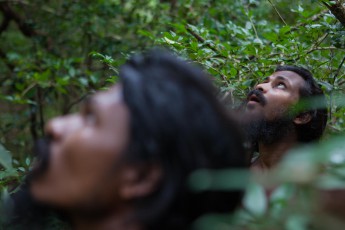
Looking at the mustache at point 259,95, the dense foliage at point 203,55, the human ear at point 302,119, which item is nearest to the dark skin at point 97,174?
the dense foliage at point 203,55

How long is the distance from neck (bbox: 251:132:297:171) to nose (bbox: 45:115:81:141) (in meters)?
1.80

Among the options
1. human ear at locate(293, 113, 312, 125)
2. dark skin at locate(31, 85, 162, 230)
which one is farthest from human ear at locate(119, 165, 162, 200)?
human ear at locate(293, 113, 312, 125)

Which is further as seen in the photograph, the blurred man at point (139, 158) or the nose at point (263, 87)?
the nose at point (263, 87)

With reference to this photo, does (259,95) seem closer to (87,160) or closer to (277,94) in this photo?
(277,94)

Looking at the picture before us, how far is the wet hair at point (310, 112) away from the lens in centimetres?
277

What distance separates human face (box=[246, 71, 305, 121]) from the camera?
2.75m

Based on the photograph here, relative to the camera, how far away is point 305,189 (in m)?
0.85

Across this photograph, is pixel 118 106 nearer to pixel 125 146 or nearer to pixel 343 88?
pixel 125 146

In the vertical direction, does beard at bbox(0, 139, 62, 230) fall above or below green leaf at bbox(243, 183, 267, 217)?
below

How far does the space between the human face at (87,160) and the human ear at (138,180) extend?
0.07ft

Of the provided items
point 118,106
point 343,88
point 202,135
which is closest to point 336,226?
point 202,135

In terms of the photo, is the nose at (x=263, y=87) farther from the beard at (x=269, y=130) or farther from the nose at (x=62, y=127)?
the nose at (x=62, y=127)

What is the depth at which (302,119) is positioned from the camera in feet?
9.53

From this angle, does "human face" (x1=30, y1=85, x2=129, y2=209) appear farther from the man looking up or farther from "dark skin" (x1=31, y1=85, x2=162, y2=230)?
the man looking up
